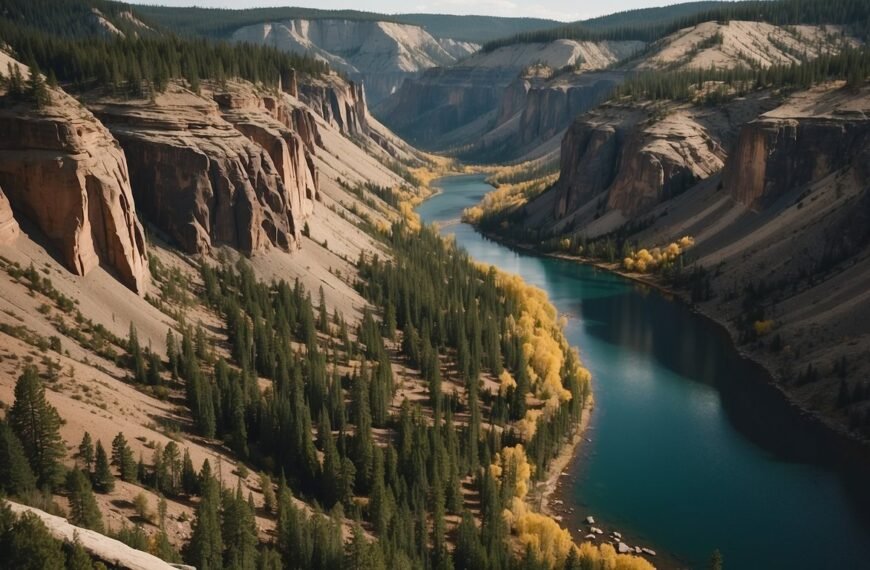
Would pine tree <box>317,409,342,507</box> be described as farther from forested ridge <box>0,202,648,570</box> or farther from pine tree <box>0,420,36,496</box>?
pine tree <box>0,420,36,496</box>

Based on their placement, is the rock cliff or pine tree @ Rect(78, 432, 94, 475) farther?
the rock cliff

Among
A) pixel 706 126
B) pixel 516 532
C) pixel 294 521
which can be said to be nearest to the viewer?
pixel 294 521

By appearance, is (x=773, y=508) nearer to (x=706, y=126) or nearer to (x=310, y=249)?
(x=310, y=249)

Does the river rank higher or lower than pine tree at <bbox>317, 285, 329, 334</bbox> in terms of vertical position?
lower

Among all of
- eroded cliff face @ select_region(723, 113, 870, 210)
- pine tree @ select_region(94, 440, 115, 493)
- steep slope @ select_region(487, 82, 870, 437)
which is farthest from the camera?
eroded cliff face @ select_region(723, 113, 870, 210)

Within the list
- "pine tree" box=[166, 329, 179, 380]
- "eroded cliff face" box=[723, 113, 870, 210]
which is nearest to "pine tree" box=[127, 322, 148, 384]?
"pine tree" box=[166, 329, 179, 380]

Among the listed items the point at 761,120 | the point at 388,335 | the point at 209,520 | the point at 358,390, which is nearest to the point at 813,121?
the point at 761,120

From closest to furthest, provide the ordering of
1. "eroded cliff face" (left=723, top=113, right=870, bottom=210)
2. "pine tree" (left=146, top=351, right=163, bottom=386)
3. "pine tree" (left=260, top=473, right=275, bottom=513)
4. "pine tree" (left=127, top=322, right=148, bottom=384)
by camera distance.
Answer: "pine tree" (left=260, top=473, right=275, bottom=513)
"pine tree" (left=127, top=322, right=148, bottom=384)
"pine tree" (left=146, top=351, right=163, bottom=386)
"eroded cliff face" (left=723, top=113, right=870, bottom=210)
